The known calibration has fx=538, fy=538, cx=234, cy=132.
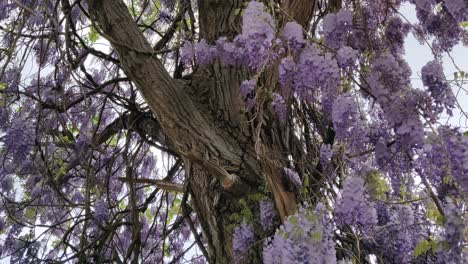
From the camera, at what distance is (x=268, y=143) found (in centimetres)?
Result: 254

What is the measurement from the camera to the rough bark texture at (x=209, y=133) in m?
2.34

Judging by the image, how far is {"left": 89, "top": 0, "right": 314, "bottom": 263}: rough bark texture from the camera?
2.34m

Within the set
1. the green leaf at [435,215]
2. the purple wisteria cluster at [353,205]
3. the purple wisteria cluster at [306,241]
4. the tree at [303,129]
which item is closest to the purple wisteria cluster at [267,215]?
the tree at [303,129]

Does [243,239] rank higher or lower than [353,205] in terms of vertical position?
higher

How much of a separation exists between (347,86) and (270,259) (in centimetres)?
80

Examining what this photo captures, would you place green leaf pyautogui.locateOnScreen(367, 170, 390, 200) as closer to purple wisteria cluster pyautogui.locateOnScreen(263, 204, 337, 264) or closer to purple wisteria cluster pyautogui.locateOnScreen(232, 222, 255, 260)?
purple wisteria cluster pyautogui.locateOnScreen(263, 204, 337, 264)

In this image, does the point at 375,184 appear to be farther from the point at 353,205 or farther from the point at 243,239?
the point at 243,239

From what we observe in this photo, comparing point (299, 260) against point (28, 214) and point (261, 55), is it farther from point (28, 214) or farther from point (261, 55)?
point (28, 214)

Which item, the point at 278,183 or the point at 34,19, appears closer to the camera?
the point at 278,183

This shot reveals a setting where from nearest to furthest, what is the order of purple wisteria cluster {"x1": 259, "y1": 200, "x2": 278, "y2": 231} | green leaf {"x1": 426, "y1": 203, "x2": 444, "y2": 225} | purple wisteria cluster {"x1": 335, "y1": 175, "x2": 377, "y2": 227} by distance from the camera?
green leaf {"x1": 426, "y1": 203, "x2": 444, "y2": 225} < purple wisteria cluster {"x1": 335, "y1": 175, "x2": 377, "y2": 227} < purple wisteria cluster {"x1": 259, "y1": 200, "x2": 278, "y2": 231}

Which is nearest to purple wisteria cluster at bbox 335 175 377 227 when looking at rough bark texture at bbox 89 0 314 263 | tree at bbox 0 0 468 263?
tree at bbox 0 0 468 263

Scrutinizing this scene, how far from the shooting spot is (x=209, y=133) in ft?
8.15

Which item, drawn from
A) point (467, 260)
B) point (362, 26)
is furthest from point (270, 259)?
point (362, 26)

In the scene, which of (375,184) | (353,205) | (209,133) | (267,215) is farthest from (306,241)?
(209,133)
